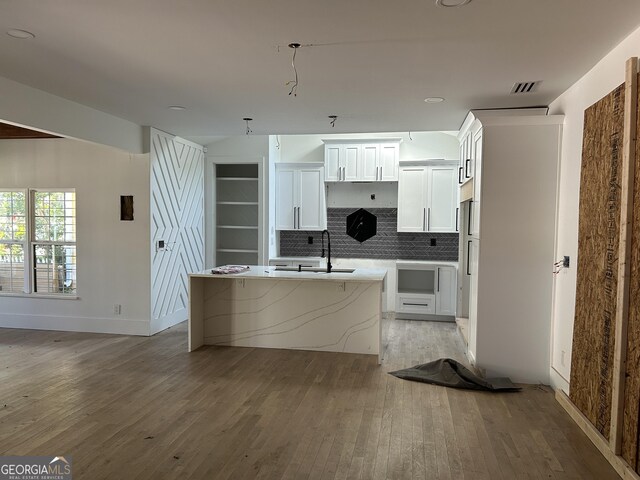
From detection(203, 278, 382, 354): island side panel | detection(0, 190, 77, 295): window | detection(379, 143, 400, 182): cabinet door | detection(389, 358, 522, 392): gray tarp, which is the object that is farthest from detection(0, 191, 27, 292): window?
detection(389, 358, 522, 392): gray tarp

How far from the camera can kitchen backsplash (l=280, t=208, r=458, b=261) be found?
698 cm

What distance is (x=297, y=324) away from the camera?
194 inches

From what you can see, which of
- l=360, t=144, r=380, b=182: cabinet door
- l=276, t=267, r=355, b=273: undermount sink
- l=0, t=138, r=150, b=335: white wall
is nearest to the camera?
l=276, t=267, r=355, b=273: undermount sink

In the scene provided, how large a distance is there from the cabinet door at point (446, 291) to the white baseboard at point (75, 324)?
3.93 meters

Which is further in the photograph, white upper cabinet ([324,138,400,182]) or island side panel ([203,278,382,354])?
white upper cabinet ([324,138,400,182])

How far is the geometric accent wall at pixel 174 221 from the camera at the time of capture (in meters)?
5.65

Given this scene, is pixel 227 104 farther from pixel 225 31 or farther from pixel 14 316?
pixel 14 316

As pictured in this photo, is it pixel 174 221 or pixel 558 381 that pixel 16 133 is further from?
pixel 558 381

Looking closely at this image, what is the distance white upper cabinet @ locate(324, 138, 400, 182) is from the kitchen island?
7.38 ft

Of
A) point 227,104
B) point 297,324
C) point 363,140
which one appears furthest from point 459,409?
point 363,140

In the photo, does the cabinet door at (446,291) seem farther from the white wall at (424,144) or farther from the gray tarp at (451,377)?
the gray tarp at (451,377)

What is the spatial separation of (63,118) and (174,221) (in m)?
2.13

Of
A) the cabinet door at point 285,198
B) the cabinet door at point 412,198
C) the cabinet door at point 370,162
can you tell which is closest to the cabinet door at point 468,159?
the cabinet door at point 412,198

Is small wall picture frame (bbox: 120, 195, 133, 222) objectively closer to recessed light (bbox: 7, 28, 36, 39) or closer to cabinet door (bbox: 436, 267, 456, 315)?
recessed light (bbox: 7, 28, 36, 39)
